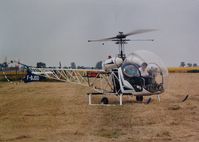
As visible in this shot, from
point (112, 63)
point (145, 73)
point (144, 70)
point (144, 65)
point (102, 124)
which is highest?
point (112, 63)

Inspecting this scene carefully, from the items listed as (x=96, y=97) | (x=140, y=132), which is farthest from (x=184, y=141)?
(x=96, y=97)

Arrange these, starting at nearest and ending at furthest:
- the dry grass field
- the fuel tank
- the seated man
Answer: the dry grass field, the seated man, the fuel tank

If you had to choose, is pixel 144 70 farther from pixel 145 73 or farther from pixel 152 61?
pixel 152 61

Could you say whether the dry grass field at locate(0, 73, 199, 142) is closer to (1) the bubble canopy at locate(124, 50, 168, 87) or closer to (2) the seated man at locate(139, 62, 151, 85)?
(2) the seated man at locate(139, 62, 151, 85)

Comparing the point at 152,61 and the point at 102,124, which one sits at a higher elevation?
the point at 152,61

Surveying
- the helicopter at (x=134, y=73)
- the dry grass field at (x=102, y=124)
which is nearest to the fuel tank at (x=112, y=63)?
the helicopter at (x=134, y=73)

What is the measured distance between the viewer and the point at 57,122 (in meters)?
15.6

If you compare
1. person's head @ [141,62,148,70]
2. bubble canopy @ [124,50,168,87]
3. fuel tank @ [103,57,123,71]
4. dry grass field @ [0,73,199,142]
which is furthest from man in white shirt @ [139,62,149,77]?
dry grass field @ [0,73,199,142]

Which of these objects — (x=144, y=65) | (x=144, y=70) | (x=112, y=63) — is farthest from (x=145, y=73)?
(x=112, y=63)

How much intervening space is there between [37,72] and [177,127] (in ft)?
64.4

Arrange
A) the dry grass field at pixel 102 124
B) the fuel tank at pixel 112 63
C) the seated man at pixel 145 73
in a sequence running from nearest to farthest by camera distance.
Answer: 1. the dry grass field at pixel 102 124
2. the seated man at pixel 145 73
3. the fuel tank at pixel 112 63

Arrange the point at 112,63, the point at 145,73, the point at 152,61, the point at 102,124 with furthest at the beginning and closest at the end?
the point at 112,63
the point at 152,61
the point at 145,73
the point at 102,124

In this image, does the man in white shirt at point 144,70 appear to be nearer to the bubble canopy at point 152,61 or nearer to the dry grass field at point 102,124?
the bubble canopy at point 152,61

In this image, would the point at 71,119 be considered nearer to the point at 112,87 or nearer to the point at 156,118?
the point at 156,118
